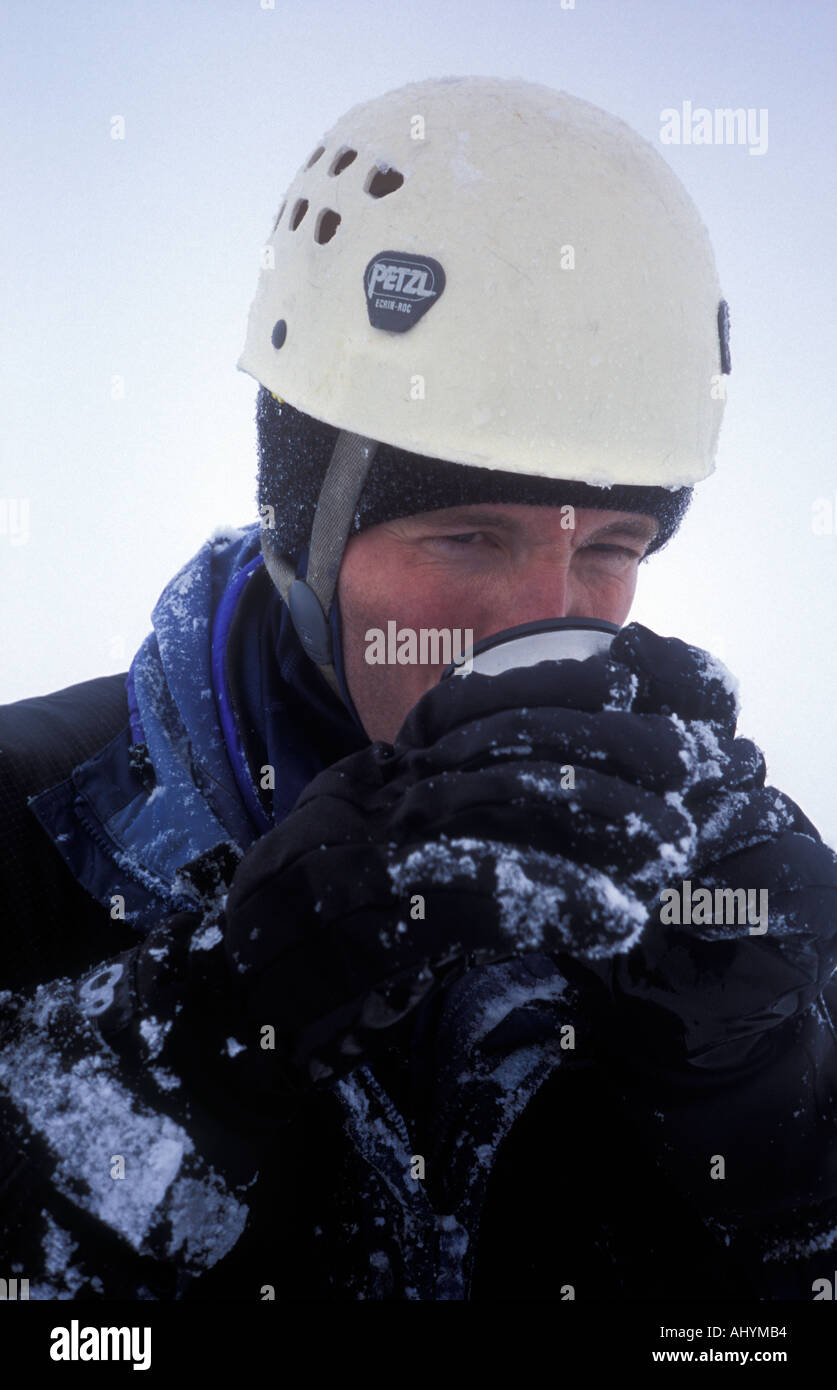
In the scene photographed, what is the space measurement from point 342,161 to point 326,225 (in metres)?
0.19

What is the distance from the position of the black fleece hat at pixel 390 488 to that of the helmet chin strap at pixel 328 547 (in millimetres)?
27

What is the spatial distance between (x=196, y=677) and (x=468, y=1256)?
4.47 feet

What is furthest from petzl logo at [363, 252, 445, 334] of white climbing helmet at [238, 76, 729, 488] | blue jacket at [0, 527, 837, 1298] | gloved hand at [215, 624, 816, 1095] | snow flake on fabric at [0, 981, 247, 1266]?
snow flake on fabric at [0, 981, 247, 1266]

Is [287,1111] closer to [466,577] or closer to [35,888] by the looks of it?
[35,888]

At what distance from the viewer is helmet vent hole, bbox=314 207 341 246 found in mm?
2133

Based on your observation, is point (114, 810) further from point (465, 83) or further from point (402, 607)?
point (465, 83)

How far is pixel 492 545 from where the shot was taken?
1.91 meters

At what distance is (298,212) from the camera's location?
2.27 m

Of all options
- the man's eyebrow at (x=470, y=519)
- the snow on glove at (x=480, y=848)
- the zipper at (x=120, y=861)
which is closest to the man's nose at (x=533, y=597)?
the man's eyebrow at (x=470, y=519)

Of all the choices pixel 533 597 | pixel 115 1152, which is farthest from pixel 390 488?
pixel 115 1152

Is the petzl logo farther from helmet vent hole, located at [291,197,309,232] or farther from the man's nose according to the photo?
the man's nose

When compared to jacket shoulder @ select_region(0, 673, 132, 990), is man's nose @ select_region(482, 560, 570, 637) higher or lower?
higher

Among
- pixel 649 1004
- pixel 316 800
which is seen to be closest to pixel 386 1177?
pixel 649 1004

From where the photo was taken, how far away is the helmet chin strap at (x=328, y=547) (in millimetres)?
1984
